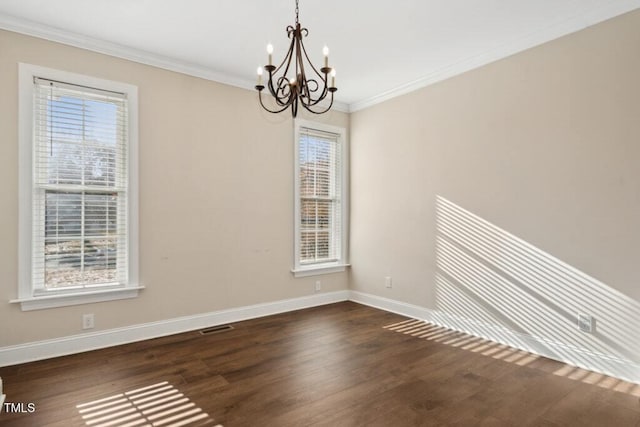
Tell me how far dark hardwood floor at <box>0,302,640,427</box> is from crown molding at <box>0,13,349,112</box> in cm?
265

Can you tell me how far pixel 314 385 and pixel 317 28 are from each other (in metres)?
2.78

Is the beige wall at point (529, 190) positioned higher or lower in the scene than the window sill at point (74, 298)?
higher

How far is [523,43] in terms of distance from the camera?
3.17 meters

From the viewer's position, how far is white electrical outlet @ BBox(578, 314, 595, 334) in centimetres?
277

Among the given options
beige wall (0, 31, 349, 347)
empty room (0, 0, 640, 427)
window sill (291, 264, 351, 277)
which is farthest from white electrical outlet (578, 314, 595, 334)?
beige wall (0, 31, 349, 347)

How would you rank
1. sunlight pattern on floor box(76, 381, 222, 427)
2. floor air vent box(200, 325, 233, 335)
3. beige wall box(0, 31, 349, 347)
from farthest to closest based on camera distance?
floor air vent box(200, 325, 233, 335)
beige wall box(0, 31, 349, 347)
sunlight pattern on floor box(76, 381, 222, 427)

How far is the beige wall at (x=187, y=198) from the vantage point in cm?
287

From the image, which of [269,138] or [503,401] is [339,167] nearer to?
[269,138]

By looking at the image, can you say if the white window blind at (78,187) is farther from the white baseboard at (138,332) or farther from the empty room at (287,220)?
the white baseboard at (138,332)

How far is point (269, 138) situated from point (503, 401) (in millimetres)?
3379

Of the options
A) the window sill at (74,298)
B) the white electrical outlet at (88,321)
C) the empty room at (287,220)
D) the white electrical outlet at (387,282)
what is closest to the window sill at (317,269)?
the empty room at (287,220)

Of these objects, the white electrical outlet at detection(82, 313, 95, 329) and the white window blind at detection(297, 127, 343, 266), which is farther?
the white window blind at detection(297, 127, 343, 266)

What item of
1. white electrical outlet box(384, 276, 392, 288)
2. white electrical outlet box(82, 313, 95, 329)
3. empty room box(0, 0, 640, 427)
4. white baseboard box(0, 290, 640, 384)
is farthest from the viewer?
white electrical outlet box(384, 276, 392, 288)

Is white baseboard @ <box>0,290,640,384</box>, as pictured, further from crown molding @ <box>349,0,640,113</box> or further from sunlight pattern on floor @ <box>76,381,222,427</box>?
crown molding @ <box>349,0,640,113</box>
